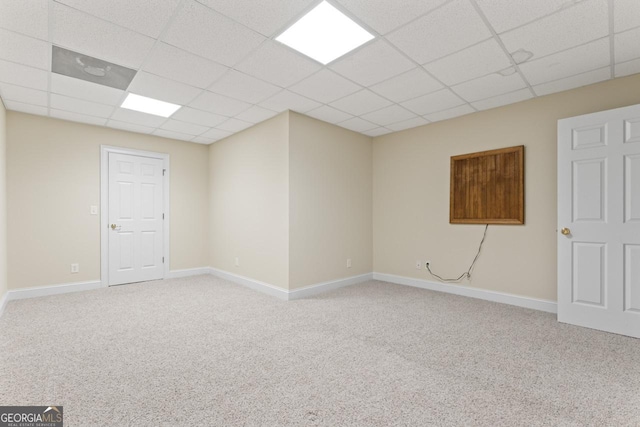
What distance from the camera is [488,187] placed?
405 centimetres

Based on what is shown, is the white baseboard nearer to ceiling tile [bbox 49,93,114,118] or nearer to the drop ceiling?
the drop ceiling

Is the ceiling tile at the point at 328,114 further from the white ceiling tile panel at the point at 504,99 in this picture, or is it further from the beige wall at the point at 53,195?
the beige wall at the point at 53,195

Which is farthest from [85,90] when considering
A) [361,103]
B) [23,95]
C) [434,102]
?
[434,102]

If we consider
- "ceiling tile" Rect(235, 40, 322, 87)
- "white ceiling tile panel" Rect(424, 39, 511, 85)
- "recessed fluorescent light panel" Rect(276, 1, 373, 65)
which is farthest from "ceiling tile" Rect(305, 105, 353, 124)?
"white ceiling tile panel" Rect(424, 39, 511, 85)

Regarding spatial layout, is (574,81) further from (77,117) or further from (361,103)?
(77,117)

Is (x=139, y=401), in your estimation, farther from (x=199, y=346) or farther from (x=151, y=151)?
(x=151, y=151)

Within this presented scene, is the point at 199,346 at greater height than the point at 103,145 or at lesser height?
lesser

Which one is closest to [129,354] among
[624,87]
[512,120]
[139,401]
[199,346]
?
[199,346]

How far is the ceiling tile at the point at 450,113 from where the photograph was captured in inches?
157

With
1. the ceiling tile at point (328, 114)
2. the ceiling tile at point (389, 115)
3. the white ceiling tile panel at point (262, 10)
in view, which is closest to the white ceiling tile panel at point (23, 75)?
the white ceiling tile panel at point (262, 10)

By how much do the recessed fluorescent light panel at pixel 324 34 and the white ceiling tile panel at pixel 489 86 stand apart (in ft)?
4.82

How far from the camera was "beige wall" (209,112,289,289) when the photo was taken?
4.21m

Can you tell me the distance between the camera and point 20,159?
162 inches

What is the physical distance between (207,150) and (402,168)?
12.3ft
